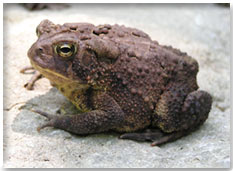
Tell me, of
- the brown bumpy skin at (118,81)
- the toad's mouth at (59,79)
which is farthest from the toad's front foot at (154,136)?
the toad's mouth at (59,79)

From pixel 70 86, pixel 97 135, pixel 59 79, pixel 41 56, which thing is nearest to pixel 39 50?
pixel 41 56

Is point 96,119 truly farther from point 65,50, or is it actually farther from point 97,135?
point 65,50

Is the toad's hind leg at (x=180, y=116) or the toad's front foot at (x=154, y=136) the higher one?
the toad's hind leg at (x=180, y=116)

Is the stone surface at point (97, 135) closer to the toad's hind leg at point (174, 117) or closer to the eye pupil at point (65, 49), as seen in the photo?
the toad's hind leg at point (174, 117)

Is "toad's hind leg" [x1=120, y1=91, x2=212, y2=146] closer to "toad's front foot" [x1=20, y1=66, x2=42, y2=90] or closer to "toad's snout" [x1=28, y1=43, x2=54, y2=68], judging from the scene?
"toad's snout" [x1=28, y1=43, x2=54, y2=68]

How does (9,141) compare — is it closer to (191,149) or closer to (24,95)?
(24,95)

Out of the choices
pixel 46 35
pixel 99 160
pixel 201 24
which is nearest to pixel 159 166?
pixel 99 160
